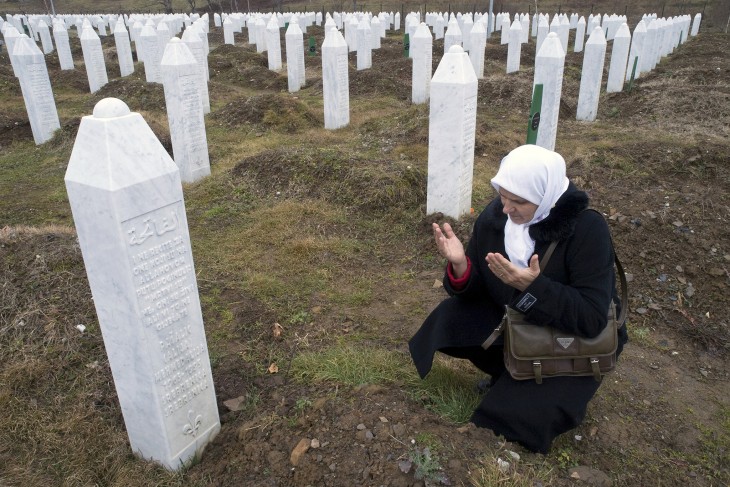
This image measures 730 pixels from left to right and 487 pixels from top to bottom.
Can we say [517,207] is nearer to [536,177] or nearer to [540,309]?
[536,177]

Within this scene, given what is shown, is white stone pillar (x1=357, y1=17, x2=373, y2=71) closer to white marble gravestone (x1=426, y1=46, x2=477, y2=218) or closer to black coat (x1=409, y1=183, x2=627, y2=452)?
white marble gravestone (x1=426, y1=46, x2=477, y2=218)

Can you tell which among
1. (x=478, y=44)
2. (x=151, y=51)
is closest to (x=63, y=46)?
(x=151, y=51)

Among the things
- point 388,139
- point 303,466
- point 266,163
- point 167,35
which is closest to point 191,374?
point 303,466

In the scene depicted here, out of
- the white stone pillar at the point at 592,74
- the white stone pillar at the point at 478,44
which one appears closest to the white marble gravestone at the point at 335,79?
the white stone pillar at the point at 592,74

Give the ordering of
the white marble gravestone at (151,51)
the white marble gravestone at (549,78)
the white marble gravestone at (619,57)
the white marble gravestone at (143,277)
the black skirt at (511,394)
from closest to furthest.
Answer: the white marble gravestone at (143,277) → the black skirt at (511,394) → the white marble gravestone at (549,78) → the white marble gravestone at (619,57) → the white marble gravestone at (151,51)

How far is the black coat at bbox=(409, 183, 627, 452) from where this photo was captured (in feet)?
7.64

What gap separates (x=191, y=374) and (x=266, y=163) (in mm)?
4754

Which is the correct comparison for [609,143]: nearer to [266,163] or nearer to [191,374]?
[266,163]

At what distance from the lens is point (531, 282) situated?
2295mm

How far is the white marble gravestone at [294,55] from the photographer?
41.8 feet

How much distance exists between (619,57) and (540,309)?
467 inches

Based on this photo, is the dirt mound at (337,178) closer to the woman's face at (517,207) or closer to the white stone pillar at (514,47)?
the woman's face at (517,207)

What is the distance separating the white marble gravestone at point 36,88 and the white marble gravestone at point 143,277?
8788 millimetres

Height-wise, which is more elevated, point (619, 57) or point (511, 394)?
point (619, 57)
